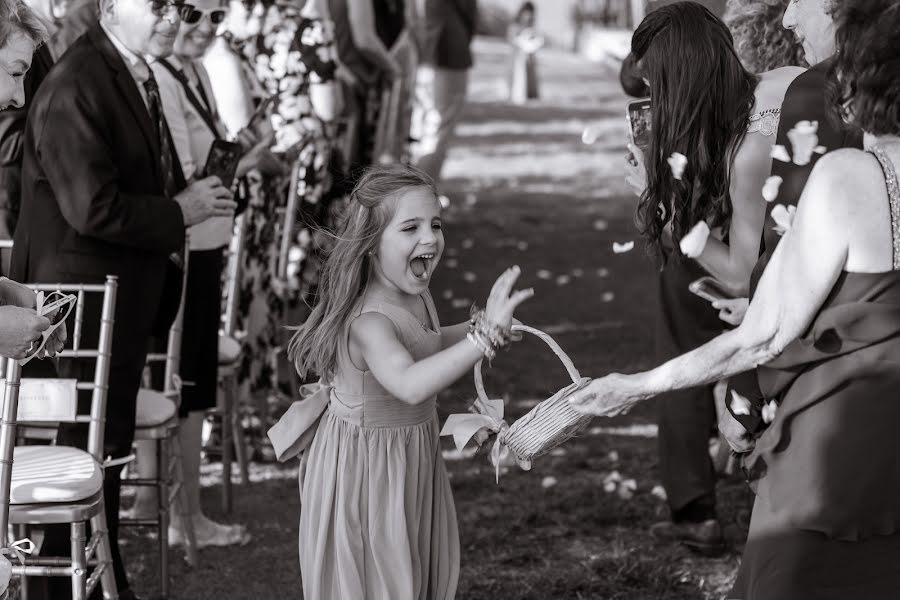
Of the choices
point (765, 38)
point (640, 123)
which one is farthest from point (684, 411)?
point (640, 123)

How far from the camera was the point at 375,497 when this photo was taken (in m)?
3.05

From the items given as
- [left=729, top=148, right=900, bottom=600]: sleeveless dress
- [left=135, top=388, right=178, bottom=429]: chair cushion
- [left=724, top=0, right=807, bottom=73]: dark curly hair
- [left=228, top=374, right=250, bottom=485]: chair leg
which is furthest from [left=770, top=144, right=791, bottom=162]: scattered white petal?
[left=228, top=374, right=250, bottom=485]: chair leg

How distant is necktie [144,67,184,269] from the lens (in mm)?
3926

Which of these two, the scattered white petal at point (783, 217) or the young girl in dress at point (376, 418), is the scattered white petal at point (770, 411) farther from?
the young girl in dress at point (376, 418)

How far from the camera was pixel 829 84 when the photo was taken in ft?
7.77

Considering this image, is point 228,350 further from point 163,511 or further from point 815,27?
point 815,27

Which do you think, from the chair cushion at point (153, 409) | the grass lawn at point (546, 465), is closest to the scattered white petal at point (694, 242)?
the grass lawn at point (546, 465)

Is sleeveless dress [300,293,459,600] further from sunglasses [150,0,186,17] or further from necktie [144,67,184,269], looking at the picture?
sunglasses [150,0,186,17]

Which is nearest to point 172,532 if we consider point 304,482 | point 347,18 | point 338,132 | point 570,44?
point 304,482

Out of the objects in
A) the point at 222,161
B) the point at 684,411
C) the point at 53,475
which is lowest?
the point at 684,411

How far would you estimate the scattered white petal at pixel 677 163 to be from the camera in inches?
117

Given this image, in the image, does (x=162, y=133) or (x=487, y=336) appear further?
(x=162, y=133)

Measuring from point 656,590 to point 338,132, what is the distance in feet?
12.1

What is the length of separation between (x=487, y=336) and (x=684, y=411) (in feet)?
7.24
